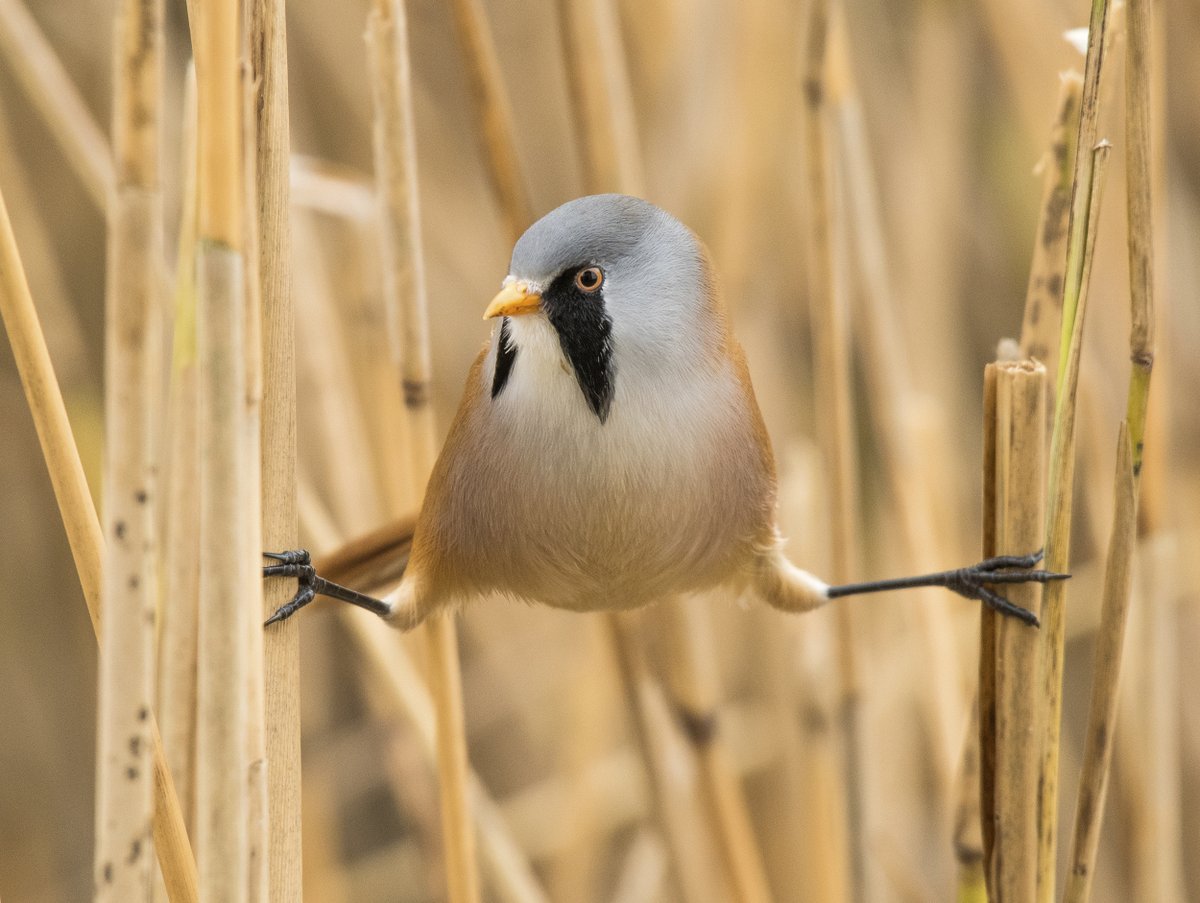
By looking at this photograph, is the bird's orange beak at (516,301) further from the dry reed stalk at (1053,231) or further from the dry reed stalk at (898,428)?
the dry reed stalk at (898,428)

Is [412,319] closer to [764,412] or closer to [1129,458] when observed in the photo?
[1129,458]

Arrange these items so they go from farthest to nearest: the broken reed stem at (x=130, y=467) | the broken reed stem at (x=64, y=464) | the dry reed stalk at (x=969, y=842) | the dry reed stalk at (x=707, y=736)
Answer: the dry reed stalk at (x=707, y=736), the dry reed stalk at (x=969, y=842), the broken reed stem at (x=64, y=464), the broken reed stem at (x=130, y=467)

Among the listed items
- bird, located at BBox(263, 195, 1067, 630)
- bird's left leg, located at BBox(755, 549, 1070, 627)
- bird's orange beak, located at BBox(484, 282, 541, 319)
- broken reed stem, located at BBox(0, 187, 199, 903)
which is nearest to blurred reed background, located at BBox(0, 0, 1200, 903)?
bird's left leg, located at BBox(755, 549, 1070, 627)

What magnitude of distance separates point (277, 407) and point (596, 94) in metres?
0.62

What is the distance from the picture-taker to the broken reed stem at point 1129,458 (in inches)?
39.1

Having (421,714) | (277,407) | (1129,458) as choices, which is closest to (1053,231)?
(1129,458)

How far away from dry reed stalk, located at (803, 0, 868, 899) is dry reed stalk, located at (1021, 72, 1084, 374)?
0.31 meters

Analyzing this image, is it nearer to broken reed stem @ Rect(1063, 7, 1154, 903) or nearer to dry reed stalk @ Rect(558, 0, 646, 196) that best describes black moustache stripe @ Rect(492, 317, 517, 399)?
dry reed stalk @ Rect(558, 0, 646, 196)

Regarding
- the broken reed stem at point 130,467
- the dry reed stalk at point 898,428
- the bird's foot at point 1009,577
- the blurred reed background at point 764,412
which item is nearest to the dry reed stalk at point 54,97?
the blurred reed background at point 764,412

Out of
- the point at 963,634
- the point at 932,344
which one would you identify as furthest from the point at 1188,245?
the point at 963,634

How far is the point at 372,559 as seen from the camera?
145 cm

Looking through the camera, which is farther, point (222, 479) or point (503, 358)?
point (503, 358)

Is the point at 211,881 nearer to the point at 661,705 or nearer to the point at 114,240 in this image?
the point at 114,240

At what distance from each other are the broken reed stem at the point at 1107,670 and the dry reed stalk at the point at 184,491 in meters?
0.75
